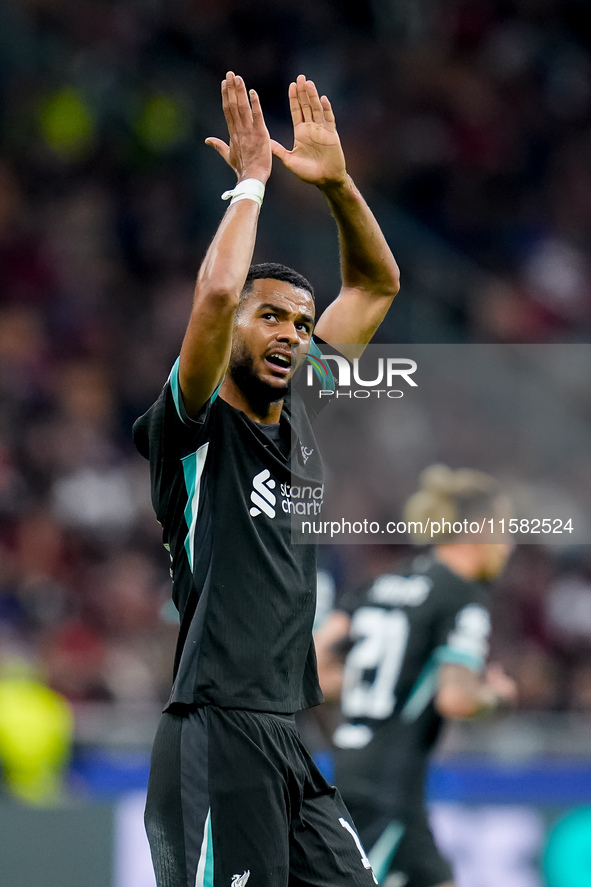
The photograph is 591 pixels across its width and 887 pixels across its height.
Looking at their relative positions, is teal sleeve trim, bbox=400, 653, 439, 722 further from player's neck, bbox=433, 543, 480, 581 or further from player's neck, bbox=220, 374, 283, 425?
player's neck, bbox=220, 374, 283, 425

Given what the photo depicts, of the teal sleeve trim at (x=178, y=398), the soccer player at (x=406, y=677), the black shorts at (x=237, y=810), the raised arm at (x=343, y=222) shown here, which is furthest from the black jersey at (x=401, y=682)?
the teal sleeve trim at (x=178, y=398)

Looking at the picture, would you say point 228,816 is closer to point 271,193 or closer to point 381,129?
point 271,193

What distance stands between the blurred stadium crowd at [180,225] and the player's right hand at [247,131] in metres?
5.21

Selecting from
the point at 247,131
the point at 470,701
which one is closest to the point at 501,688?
the point at 470,701

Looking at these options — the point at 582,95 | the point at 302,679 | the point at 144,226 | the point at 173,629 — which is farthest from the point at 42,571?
the point at 582,95

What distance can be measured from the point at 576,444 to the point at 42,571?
431 cm

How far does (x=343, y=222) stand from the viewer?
384 centimetres

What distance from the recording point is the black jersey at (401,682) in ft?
16.8

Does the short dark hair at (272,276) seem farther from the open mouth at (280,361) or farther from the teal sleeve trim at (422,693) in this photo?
the teal sleeve trim at (422,693)

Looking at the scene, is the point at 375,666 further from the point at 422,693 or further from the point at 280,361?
the point at 280,361

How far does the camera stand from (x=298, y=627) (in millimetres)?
3330

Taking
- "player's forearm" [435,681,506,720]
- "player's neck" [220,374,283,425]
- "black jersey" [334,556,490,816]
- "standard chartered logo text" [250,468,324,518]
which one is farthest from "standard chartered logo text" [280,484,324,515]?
"black jersey" [334,556,490,816]

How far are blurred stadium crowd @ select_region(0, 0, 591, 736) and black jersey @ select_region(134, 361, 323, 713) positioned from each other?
4.95 m

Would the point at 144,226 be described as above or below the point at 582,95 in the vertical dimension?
below
